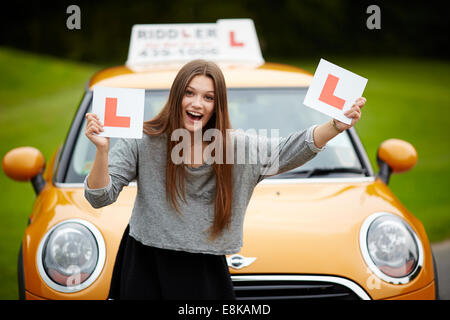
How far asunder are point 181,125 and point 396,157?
6.56 ft

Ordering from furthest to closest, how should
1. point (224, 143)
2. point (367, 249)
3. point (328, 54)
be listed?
point (328, 54) < point (367, 249) < point (224, 143)

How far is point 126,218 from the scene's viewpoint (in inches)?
125

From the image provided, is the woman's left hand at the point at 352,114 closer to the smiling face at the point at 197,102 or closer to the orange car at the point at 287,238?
the smiling face at the point at 197,102

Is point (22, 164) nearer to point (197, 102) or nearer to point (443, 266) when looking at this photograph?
point (197, 102)

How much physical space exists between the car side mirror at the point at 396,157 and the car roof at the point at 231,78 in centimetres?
70

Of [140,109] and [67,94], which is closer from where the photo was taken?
[140,109]

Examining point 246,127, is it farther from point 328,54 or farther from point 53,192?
point 328,54

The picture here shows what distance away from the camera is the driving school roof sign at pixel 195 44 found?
16.0ft

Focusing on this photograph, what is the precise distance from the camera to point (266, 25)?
95.8ft

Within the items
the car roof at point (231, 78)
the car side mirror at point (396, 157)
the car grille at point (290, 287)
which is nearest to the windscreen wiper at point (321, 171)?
the car side mirror at point (396, 157)

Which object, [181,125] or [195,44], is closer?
[181,125]

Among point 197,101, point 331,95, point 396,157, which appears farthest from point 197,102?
point 396,157
